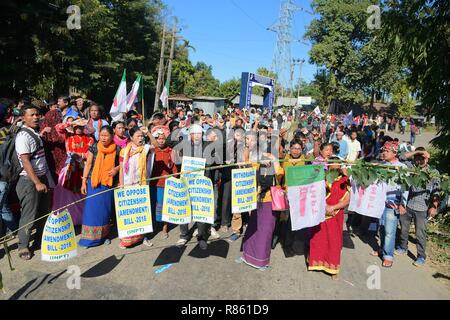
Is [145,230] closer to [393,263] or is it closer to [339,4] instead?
[393,263]

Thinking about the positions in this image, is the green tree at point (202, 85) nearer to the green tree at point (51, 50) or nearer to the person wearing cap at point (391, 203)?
the green tree at point (51, 50)

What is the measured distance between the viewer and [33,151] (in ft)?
15.2

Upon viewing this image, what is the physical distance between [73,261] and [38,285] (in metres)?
0.66

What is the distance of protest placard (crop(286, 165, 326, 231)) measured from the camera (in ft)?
14.3

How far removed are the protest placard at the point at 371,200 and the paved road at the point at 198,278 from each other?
2.94 feet

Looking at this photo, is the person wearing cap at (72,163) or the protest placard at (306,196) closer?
the protest placard at (306,196)

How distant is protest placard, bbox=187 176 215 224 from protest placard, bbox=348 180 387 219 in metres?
2.06

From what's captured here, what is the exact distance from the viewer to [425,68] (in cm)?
659

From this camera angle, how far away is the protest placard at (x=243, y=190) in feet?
14.8

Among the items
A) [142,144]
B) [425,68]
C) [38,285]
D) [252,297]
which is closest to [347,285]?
[252,297]

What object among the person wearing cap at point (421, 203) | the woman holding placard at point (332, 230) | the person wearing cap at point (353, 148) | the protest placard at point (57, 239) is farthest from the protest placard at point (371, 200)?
the person wearing cap at point (353, 148)

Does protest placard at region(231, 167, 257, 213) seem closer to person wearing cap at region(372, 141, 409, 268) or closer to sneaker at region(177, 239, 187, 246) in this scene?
sneaker at region(177, 239, 187, 246)

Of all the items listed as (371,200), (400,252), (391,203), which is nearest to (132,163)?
(371,200)

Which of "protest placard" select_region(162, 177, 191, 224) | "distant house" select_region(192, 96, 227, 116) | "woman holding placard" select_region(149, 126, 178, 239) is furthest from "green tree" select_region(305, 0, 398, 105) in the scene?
"protest placard" select_region(162, 177, 191, 224)
